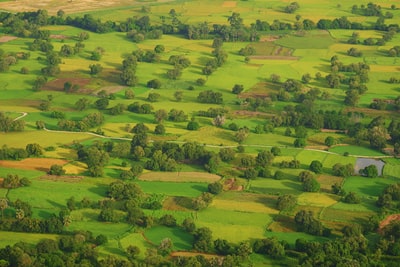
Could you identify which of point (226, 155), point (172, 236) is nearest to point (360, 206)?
point (226, 155)

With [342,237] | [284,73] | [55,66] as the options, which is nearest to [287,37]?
[284,73]

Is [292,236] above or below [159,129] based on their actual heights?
below

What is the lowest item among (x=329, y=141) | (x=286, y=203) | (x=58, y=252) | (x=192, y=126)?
(x=58, y=252)

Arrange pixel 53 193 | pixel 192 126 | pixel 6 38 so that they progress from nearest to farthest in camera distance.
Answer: pixel 53 193 → pixel 192 126 → pixel 6 38

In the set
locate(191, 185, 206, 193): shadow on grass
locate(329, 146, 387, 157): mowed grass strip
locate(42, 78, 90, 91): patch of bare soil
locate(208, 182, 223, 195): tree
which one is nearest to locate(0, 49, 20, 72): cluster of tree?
locate(42, 78, 90, 91): patch of bare soil

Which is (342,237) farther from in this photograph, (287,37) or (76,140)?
(287,37)

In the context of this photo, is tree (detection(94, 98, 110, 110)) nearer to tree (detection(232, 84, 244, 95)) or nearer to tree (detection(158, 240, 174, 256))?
tree (detection(232, 84, 244, 95))

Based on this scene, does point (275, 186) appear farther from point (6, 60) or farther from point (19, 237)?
point (6, 60)

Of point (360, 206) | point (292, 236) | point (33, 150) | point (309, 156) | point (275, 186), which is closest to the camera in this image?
point (292, 236)
